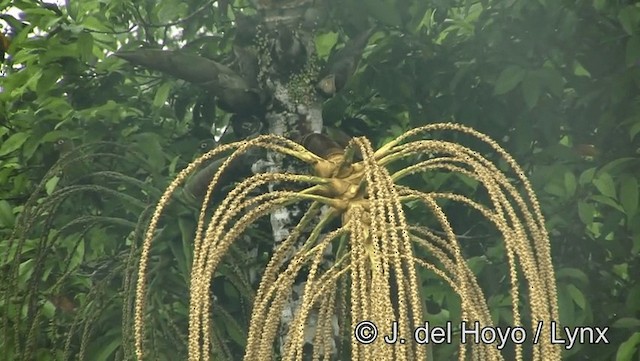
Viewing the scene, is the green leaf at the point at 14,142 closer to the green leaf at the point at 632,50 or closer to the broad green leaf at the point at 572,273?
the broad green leaf at the point at 572,273

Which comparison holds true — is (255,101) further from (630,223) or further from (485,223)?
(630,223)

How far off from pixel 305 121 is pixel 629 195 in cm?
79

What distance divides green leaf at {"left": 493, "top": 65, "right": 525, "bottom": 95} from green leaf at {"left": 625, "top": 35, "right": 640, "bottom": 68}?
0.84 ft

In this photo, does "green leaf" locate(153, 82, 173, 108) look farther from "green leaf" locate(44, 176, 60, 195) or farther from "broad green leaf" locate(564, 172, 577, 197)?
"broad green leaf" locate(564, 172, 577, 197)

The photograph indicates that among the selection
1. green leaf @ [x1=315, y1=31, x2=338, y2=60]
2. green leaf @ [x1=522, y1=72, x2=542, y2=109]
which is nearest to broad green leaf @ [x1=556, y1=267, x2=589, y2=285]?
green leaf @ [x1=522, y1=72, x2=542, y2=109]

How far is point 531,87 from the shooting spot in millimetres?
2473

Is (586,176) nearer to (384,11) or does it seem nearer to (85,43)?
(384,11)

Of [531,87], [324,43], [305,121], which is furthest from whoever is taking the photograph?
[324,43]

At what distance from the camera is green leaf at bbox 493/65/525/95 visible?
2.48m

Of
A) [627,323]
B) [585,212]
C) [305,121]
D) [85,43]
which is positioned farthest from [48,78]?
[627,323]

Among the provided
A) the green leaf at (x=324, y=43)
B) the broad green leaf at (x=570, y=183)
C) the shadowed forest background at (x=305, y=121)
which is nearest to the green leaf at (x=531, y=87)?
the shadowed forest background at (x=305, y=121)

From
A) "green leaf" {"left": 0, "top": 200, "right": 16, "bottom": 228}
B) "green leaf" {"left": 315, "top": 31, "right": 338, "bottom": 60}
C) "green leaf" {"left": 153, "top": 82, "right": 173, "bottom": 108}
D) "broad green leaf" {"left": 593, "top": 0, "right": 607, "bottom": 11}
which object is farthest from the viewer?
"green leaf" {"left": 315, "top": 31, "right": 338, "bottom": 60}

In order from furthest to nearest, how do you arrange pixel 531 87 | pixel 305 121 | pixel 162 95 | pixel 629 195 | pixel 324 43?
pixel 324 43
pixel 162 95
pixel 531 87
pixel 629 195
pixel 305 121

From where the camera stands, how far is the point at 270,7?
2279 mm
